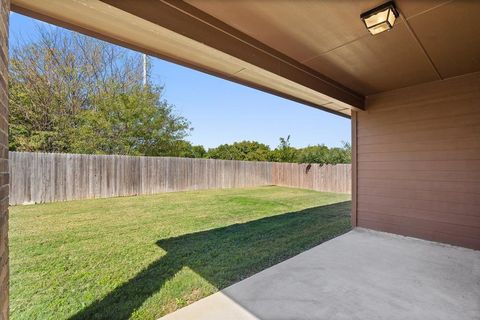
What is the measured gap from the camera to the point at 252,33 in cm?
227

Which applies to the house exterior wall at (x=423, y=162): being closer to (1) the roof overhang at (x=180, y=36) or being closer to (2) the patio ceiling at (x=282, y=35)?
(2) the patio ceiling at (x=282, y=35)

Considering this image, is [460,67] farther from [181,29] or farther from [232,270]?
[232,270]

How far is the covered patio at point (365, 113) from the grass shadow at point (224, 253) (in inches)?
10.7

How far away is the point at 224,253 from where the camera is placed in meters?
3.10

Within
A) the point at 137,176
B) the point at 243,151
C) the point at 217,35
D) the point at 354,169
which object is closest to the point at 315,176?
the point at 354,169

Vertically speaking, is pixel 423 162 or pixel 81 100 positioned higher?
pixel 81 100

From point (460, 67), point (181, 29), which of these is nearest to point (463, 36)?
point (460, 67)

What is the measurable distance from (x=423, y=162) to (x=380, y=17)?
2683mm

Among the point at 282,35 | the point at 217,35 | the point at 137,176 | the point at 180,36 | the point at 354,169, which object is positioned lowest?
the point at 137,176

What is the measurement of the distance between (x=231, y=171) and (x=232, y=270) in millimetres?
9290

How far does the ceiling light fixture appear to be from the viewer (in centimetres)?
186

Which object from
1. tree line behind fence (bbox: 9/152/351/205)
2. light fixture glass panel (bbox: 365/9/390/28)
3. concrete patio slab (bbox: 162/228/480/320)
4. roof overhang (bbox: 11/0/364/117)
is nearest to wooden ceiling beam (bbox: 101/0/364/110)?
roof overhang (bbox: 11/0/364/117)

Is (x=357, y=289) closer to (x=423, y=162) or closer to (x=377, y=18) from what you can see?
(x=377, y=18)

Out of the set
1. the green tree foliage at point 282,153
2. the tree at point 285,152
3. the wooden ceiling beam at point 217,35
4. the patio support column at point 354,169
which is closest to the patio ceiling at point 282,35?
the wooden ceiling beam at point 217,35
